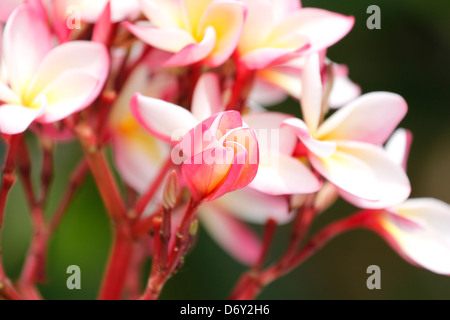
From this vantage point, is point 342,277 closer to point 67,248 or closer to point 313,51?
point 67,248

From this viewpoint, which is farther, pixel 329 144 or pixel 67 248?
pixel 67 248

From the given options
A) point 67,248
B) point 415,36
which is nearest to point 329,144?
point 67,248

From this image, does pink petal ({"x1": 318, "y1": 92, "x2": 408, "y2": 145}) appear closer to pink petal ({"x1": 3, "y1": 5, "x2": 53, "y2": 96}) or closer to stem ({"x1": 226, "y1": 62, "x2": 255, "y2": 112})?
stem ({"x1": 226, "y1": 62, "x2": 255, "y2": 112})

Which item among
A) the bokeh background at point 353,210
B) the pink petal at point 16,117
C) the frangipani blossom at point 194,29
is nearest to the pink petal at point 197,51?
the frangipani blossom at point 194,29

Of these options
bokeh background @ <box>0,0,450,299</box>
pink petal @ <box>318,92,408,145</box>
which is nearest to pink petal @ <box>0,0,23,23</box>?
pink petal @ <box>318,92,408,145</box>

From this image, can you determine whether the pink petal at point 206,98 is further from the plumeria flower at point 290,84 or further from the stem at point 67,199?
the stem at point 67,199

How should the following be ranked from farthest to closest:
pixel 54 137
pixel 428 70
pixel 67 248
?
1. pixel 428 70
2. pixel 67 248
3. pixel 54 137
